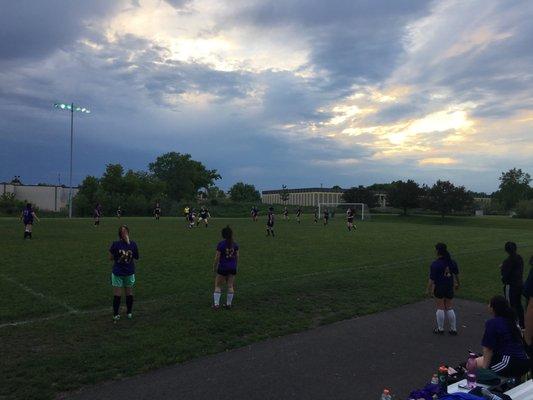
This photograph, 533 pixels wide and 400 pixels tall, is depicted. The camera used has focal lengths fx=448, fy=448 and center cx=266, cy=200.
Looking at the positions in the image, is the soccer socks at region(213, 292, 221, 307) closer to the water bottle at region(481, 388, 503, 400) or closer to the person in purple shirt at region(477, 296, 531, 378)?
the person in purple shirt at region(477, 296, 531, 378)

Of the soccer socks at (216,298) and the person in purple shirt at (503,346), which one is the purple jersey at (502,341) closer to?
the person in purple shirt at (503,346)

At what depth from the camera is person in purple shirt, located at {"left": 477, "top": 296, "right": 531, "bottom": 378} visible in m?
4.85

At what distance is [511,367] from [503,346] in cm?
23

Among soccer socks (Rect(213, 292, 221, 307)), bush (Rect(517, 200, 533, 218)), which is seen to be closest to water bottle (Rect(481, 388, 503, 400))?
soccer socks (Rect(213, 292, 221, 307))

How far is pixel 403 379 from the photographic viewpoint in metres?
5.72

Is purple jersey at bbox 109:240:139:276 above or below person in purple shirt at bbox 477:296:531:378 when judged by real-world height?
above

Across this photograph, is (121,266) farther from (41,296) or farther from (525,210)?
(525,210)

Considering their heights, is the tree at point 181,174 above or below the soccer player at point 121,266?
above

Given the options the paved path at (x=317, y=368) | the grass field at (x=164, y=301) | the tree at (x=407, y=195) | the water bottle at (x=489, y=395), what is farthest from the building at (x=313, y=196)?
the water bottle at (x=489, y=395)

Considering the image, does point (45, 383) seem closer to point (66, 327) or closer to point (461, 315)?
point (66, 327)

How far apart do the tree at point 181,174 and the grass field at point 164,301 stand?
10187 centimetres

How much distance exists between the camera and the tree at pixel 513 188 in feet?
424

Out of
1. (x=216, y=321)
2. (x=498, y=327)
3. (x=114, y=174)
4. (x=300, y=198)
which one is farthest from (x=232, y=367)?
(x=300, y=198)

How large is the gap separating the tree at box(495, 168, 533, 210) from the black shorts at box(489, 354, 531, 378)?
452 feet
